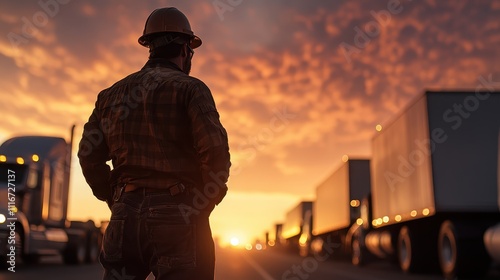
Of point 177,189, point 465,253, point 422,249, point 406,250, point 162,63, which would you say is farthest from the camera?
point 406,250

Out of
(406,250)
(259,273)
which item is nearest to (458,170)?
(406,250)

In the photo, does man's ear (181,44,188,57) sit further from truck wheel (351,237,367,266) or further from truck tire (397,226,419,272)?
truck wheel (351,237,367,266)

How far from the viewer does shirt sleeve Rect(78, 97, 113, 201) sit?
329 centimetres

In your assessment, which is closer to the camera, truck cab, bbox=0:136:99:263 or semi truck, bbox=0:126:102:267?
semi truck, bbox=0:126:102:267

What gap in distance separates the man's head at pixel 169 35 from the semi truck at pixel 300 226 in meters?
42.8

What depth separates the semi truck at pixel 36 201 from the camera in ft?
52.5

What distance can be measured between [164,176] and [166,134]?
19cm

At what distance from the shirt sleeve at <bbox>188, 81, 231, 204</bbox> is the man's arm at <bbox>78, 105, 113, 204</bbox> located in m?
0.58

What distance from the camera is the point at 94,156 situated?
3291 mm

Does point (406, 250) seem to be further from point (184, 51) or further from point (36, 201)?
point (184, 51)

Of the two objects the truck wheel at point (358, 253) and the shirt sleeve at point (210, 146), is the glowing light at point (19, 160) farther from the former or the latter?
the shirt sleeve at point (210, 146)

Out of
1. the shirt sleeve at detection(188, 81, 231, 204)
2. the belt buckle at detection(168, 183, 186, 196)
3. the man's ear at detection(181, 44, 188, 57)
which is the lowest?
the belt buckle at detection(168, 183, 186, 196)

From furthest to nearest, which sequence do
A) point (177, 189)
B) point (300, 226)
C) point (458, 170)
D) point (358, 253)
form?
point (300, 226)
point (358, 253)
point (458, 170)
point (177, 189)

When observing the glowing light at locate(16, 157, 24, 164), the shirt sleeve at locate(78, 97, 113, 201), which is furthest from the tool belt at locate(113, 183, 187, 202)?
the glowing light at locate(16, 157, 24, 164)
